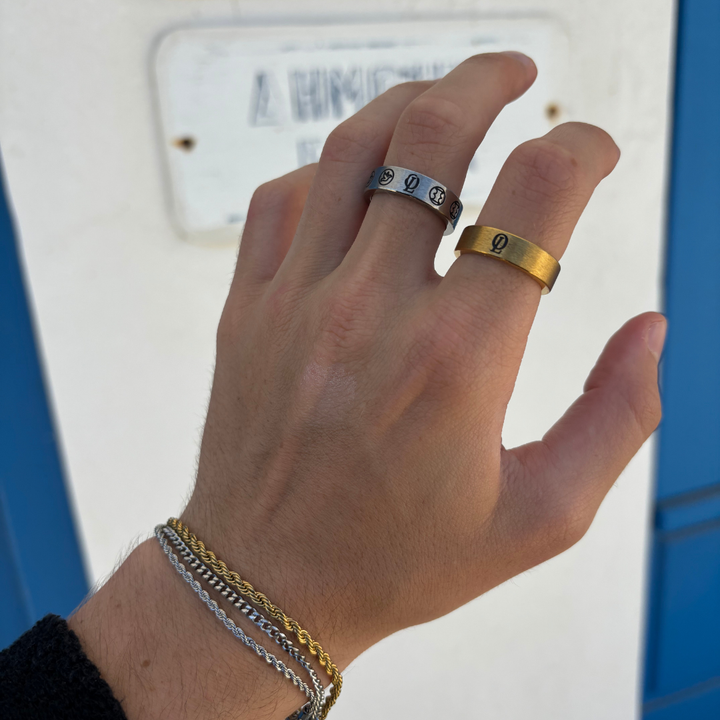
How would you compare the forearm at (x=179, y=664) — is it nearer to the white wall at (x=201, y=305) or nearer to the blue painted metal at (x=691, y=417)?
the white wall at (x=201, y=305)

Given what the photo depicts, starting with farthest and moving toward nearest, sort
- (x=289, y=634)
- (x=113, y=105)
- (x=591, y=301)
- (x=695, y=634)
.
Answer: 1. (x=695, y=634)
2. (x=591, y=301)
3. (x=113, y=105)
4. (x=289, y=634)

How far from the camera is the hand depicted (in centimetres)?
54

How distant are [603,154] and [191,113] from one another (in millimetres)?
556

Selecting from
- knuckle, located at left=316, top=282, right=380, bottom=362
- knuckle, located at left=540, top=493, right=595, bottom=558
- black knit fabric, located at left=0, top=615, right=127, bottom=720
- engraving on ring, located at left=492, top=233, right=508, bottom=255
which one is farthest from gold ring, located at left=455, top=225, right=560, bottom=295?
black knit fabric, located at left=0, top=615, right=127, bottom=720

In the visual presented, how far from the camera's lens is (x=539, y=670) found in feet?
4.31

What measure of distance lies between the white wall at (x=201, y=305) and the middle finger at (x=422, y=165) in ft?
1.37

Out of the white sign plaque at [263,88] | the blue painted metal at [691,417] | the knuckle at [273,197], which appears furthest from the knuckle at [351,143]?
the blue painted metal at [691,417]

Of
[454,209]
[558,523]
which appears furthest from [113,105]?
[558,523]

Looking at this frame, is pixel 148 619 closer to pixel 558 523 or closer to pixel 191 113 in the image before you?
pixel 558 523

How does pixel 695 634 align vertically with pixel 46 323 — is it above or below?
below

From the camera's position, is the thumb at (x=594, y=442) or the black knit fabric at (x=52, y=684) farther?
the thumb at (x=594, y=442)

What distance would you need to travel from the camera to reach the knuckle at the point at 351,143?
0.60 metres

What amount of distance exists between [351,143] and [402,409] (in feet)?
0.89

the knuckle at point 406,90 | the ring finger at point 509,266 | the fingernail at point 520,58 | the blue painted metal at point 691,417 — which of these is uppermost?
the fingernail at point 520,58
